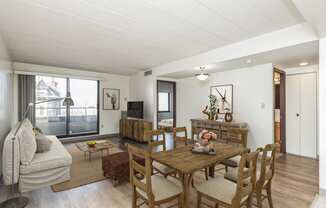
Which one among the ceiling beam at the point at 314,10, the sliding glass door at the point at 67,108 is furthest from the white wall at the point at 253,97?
the sliding glass door at the point at 67,108

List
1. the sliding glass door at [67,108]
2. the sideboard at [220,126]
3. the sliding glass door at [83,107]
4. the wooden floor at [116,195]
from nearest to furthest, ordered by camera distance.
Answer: the wooden floor at [116,195] < the sideboard at [220,126] < the sliding glass door at [67,108] < the sliding glass door at [83,107]

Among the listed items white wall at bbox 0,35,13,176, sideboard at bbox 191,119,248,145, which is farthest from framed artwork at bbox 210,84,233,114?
white wall at bbox 0,35,13,176

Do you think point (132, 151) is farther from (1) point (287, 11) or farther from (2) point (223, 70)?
(2) point (223, 70)

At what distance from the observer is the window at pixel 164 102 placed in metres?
9.24

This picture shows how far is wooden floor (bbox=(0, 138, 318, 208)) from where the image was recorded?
7.30 ft

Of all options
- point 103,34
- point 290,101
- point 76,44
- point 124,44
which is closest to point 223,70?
point 290,101

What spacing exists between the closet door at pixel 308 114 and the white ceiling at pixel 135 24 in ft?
7.65

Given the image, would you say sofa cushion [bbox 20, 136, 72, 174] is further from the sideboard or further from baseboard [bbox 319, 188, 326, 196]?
baseboard [bbox 319, 188, 326, 196]

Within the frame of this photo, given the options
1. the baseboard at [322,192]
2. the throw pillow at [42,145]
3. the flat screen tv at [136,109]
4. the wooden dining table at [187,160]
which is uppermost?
the flat screen tv at [136,109]

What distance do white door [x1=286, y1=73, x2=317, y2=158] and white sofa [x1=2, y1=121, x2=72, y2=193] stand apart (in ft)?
17.4

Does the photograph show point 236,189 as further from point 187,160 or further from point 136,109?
point 136,109

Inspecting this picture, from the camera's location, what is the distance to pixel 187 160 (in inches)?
75.8

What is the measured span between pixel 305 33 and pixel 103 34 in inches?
131

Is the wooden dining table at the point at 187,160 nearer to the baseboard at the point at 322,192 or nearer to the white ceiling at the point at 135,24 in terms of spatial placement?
the baseboard at the point at 322,192
